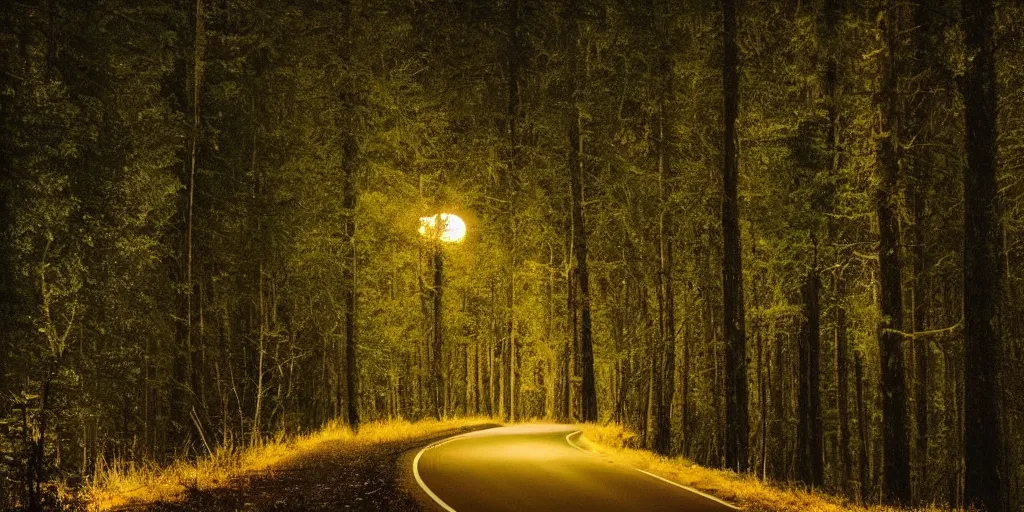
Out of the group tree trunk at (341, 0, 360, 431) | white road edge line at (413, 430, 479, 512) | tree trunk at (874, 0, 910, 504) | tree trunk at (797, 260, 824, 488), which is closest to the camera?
white road edge line at (413, 430, 479, 512)

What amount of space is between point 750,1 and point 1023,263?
11842 mm

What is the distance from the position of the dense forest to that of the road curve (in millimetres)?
4675

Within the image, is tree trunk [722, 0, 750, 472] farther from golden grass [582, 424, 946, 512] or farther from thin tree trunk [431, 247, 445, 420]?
thin tree trunk [431, 247, 445, 420]

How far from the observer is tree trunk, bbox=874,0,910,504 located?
651 inches

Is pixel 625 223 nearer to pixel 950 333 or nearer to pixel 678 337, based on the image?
pixel 678 337

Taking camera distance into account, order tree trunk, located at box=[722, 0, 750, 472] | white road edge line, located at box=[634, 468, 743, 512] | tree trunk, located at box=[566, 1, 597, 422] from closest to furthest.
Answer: white road edge line, located at box=[634, 468, 743, 512] → tree trunk, located at box=[722, 0, 750, 472] → tree trunk, located at box=[566, 1, 597, 422]

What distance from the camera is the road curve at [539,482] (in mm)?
12883

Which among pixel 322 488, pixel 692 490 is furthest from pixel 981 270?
pixel 322 488

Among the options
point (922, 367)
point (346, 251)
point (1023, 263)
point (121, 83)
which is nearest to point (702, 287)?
point (922, 367)

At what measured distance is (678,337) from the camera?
117 feet

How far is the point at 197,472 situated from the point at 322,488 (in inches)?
149

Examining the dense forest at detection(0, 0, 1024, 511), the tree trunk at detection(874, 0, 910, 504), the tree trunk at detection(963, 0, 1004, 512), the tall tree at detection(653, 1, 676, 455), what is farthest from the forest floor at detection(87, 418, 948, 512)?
the tall tree at detection(653, 1, 676, 455)

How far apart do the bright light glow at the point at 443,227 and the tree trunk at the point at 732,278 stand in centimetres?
1476

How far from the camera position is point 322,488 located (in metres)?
14.8
